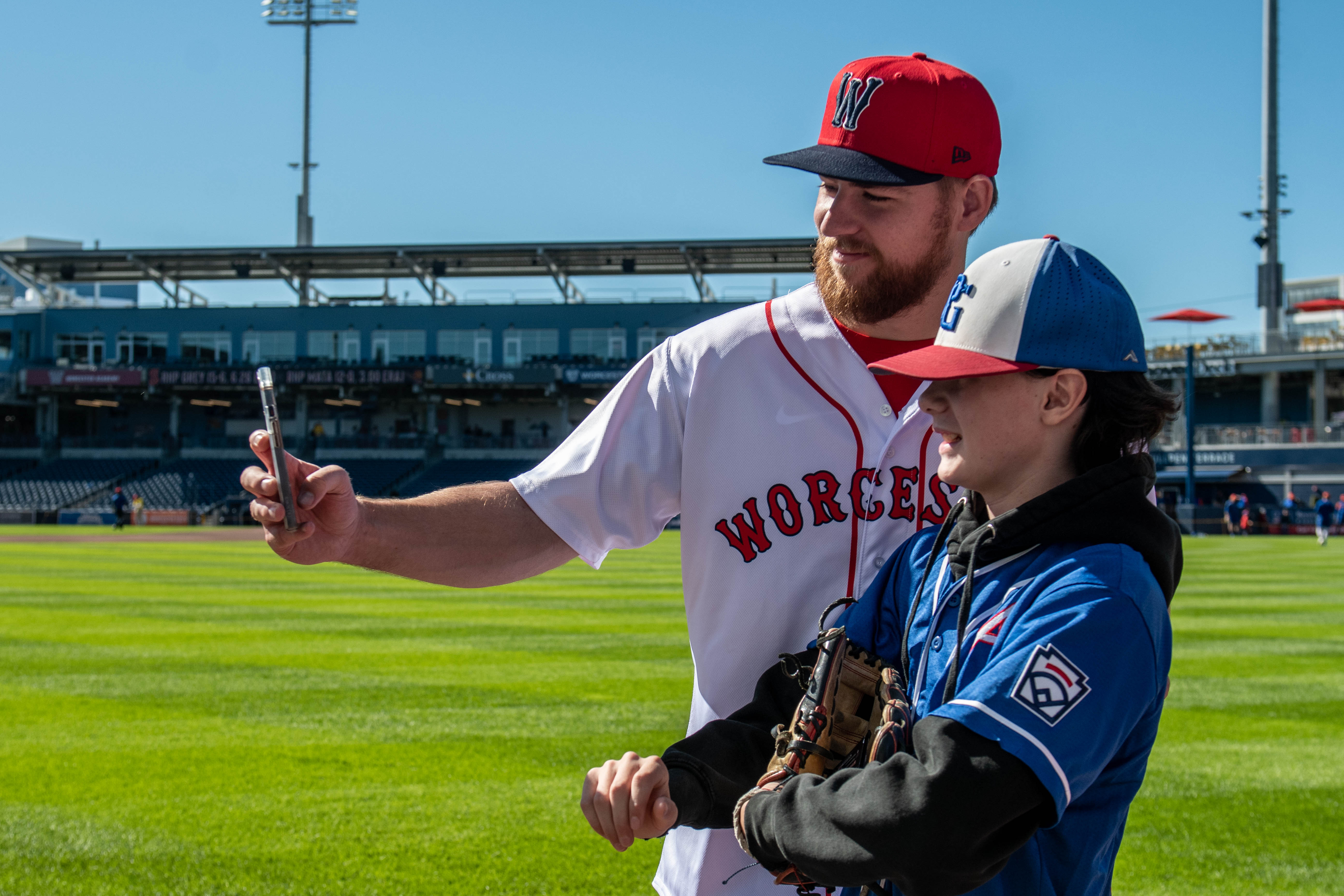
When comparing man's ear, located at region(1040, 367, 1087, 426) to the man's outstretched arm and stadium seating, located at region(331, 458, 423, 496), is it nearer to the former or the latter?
the man's outstretched arm

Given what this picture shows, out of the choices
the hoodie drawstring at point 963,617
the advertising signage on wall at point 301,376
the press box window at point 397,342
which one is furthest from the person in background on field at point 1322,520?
the press box window at point 397,342

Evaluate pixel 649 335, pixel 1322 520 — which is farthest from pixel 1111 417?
pixel 649 335

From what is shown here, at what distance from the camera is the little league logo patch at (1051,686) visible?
4.92ft

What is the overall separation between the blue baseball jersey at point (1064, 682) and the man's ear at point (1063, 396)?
215mm

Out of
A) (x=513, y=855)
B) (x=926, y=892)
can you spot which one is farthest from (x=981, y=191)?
(x=513, y=855)

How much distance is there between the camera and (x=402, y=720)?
24.4ft

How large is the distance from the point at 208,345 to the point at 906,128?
5921 cm

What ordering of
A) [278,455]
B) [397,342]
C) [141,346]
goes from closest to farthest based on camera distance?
[278,455] < [397,342] < [141,346]

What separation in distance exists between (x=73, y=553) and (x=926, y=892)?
27.0 meters

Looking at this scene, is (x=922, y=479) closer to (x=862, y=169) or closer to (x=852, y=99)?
(x=862, y=169)

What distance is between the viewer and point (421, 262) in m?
53.2

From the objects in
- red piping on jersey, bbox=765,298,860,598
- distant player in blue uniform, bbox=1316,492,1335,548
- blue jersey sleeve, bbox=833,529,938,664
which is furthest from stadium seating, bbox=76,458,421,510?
blue jersey sleeve, bbox=833,529,938,664

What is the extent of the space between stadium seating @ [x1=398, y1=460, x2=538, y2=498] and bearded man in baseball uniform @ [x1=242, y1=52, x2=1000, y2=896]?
45109mm

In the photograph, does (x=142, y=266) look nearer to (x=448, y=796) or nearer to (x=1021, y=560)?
(x=448, y=796)
